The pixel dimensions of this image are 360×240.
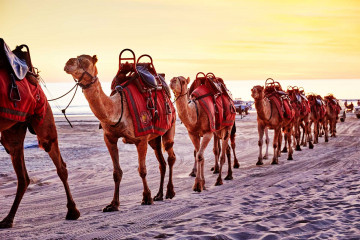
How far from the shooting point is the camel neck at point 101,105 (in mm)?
7914

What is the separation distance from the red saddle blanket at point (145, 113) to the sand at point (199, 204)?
1.37m

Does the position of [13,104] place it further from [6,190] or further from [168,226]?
[6,190]

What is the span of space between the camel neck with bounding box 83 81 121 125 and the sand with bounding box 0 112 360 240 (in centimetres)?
157

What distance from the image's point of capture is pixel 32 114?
7.50 meters

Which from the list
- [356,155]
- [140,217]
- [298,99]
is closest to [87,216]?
[140,217]

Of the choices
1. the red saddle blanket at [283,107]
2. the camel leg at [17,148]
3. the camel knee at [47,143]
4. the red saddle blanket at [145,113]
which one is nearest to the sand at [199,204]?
the camel leg at [17,148]

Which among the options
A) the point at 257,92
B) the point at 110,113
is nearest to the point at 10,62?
the point at 110,113

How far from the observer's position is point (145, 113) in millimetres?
8992

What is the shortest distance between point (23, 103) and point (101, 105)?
1391 mm

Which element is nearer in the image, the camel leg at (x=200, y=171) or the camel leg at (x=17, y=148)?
the camel leg at (x=17, y=148)

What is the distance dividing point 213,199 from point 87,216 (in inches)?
104

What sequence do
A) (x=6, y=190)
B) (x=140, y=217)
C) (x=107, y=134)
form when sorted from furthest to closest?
(x=6, y=190)
(x=107, y=134)
(x=140, y=217)

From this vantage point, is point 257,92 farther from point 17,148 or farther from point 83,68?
point 17,148

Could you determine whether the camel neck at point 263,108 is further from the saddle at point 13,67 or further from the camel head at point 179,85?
the saddle at point 13,67
